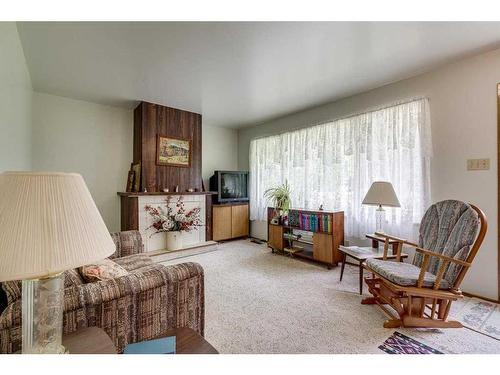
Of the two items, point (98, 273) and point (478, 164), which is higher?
point (478, 164)

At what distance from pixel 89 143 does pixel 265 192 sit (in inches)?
124

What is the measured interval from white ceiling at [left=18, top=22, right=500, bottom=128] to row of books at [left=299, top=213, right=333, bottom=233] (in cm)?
179

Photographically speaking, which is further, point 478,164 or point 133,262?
point 478,164

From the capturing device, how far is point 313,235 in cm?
345

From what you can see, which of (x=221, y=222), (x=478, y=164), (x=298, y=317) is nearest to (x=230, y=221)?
(x=221, y=222)

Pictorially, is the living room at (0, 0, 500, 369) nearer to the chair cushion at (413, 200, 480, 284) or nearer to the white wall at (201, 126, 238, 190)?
the chair cushion at (413, 200, 480, 284)

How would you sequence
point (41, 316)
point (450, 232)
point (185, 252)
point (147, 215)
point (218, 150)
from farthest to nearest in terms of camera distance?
point (218, 150), point (185, 252), point (147, 215), point (450, 232), point (41, 316)

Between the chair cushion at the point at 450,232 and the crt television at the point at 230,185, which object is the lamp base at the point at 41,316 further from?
the crt television at the point at 230,185

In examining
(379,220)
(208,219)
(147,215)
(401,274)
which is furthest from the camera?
(208,219)

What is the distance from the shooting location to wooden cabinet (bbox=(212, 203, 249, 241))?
4.64m

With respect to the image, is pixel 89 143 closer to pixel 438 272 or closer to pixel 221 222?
pixel 221 222

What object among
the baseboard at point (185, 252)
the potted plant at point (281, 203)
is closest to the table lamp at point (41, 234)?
the baseboard at point (185, 252)

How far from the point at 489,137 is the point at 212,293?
3.26m

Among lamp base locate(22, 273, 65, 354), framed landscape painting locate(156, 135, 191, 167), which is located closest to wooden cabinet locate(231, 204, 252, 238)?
framed landscape painting locate(156, 135, 191, 167)
